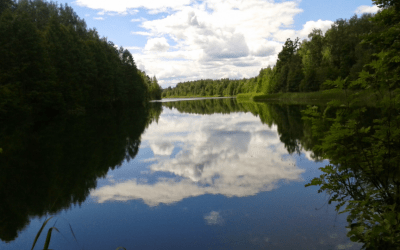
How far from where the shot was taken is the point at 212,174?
10000 millimetres

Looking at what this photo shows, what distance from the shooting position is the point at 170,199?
7.76m

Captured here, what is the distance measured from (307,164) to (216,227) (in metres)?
6.10

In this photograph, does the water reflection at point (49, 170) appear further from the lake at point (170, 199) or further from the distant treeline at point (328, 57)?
the distant treeline at point (328, 57)

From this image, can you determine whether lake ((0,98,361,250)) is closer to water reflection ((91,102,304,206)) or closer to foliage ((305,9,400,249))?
water reflection ((91,102,304,206))

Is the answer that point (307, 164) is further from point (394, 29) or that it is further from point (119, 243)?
point (119, 243)

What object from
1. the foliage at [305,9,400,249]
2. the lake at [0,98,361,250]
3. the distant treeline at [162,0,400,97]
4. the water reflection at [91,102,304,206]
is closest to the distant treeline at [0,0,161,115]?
the lake at [0,98,361,250]

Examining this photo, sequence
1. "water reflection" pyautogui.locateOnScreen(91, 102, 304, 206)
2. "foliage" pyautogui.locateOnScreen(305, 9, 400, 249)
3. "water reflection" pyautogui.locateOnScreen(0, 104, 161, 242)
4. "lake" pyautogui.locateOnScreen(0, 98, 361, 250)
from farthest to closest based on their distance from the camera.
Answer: "water reflection" pyautogui.locateOnScreen(91, 102, 304, 206) → "water reflection" pyautogui.locateOnScreen(0, 104, 161, 242) → "lake" pyautogui.locateOnScreen(0, 98, 361, 250) → "foliage" pyautogui.locateOnScreen(305, 9, 400, 249)

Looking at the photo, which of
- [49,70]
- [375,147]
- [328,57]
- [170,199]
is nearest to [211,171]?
[170,199]

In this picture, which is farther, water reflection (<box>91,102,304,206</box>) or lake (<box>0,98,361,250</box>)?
water reflection (<box>91,102,304,206</box>)

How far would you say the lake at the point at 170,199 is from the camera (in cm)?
555

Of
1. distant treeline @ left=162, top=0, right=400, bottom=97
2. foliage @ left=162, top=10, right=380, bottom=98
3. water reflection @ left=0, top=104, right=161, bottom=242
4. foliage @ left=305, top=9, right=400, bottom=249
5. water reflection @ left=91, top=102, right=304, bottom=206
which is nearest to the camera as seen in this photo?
foliage @ left=305, top=9, right=400, bottom=249

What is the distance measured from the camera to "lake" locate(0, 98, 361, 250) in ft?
18.2

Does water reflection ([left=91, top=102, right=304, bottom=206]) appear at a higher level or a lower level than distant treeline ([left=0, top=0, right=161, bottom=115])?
lower

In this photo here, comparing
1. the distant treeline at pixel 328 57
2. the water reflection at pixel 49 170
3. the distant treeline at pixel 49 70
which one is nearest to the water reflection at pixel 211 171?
the water reflection at pixel 49 170
